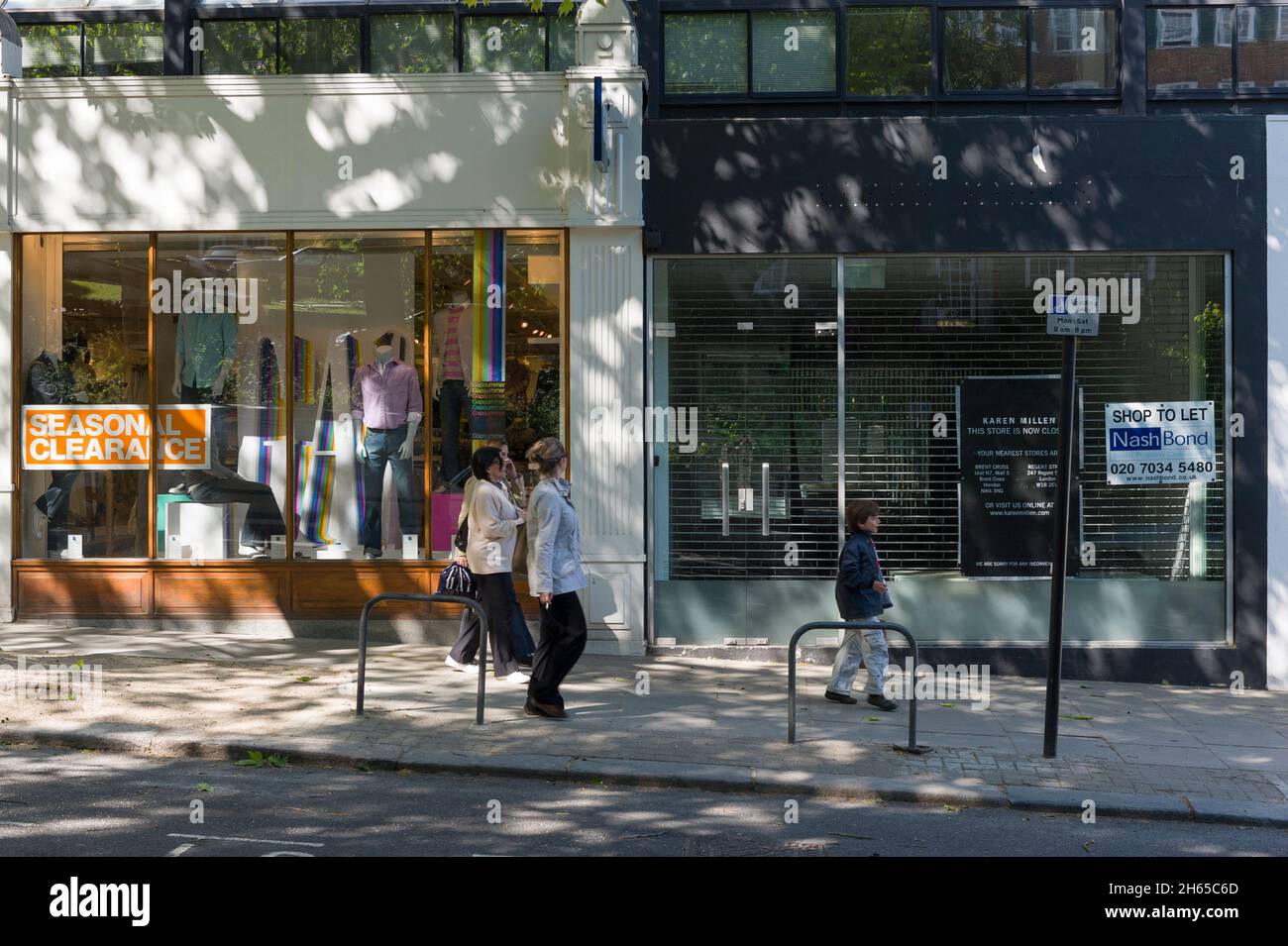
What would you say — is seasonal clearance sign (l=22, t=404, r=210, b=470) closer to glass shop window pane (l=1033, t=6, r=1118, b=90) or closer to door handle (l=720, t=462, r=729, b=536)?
door handle (l=720, t=462, r=729, b=536)

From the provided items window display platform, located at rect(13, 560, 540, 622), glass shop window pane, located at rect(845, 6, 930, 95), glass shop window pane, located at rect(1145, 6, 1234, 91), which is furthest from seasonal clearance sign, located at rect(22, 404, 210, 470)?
glass shop window pane, located at rect(1145, 6, 1234, 91)

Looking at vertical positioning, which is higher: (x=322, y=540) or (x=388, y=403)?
(x=388, y=403)

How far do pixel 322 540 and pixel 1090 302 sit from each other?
25.2 feet

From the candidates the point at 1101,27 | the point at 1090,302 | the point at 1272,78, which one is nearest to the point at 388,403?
the point at 1090,302

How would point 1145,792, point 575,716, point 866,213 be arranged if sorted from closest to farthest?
point 1145,792 < point 575,716 < point 866,213

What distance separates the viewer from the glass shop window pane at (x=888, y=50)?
12391mm

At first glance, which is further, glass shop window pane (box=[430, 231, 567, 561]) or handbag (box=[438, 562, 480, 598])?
glass shop window pane (box=[430, 231, 567, 561])

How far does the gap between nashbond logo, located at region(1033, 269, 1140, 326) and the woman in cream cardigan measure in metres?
5.40

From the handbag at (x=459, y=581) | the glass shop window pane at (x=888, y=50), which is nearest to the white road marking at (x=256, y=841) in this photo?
the handbag at (x=459, y=581)

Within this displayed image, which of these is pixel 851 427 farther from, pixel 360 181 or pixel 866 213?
pixel 360 181

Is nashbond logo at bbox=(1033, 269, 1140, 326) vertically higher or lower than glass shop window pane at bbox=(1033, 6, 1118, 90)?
lower

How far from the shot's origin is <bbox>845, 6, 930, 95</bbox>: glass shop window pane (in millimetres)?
12391

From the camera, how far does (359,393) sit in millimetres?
12820

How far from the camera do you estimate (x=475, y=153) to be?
12266mm
